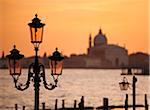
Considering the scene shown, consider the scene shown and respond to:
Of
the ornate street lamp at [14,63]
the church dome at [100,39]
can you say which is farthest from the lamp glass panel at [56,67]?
the church dome at [100,39]

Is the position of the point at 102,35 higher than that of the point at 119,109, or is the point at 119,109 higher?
the point at 102,35

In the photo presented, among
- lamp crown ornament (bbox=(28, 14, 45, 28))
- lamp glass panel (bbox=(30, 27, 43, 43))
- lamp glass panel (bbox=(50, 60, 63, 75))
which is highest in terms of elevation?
lamp crown ornament (bbox=(28, 14, 45, 28))

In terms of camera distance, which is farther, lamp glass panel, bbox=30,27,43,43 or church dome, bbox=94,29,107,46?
church dome, bbox=94,29,107,46

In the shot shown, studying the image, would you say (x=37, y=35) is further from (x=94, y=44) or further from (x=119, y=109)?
(x=94, y=44)

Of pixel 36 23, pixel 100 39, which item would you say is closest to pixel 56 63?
pixel 36 23

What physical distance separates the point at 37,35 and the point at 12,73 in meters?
0.89

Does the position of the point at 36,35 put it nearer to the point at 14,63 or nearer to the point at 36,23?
the point at 36,23

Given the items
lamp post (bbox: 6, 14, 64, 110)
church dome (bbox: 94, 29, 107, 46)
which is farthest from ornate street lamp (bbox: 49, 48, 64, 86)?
church dome (bbox: 94, 29, 107, 46)

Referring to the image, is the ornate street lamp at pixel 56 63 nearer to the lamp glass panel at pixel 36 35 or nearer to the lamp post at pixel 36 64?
the lamp post at pixel 36 64

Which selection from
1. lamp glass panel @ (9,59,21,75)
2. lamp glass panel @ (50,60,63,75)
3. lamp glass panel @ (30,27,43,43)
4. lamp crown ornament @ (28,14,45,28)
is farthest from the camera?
lamp glass panel @ (50,60,63,75)

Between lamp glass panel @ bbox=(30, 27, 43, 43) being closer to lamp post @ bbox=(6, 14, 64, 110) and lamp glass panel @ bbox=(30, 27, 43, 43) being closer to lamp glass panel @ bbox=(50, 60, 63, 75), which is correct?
lamp post @ bbox=(6, 14, 64, 110)

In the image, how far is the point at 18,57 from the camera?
1161 cm

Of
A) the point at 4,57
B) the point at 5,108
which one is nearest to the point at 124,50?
the point at 5,108

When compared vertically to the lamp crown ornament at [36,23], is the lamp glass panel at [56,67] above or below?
below
